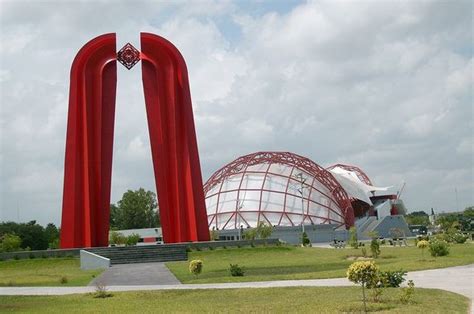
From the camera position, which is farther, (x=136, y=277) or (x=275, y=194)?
(x=275, y=194)

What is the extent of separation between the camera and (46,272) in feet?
98.9

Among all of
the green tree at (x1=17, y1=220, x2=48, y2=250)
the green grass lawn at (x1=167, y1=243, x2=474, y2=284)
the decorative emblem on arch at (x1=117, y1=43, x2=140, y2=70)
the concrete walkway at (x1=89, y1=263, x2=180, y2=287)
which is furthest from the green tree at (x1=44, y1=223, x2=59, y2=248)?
the concrete walkway at (x1=89, y1=263, x2=180, y2=287)

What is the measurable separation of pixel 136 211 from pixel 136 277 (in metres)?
73.0

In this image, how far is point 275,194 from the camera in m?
71.4

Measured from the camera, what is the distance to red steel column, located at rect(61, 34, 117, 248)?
36.7 m

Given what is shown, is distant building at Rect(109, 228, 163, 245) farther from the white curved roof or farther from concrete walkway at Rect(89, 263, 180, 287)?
concrete walkway at Rect(89, 263, 180, 287)

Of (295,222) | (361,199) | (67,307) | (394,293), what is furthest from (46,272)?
(361,199)

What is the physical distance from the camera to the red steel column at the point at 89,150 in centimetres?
3669

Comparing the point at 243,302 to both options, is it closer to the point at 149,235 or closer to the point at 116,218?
the point at 149,235

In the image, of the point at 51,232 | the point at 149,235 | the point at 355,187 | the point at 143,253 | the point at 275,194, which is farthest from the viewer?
the point at 355,187

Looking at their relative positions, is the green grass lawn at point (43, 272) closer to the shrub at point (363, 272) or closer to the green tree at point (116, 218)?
the shrub at point (363, 272)

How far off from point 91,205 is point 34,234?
37.9 metres

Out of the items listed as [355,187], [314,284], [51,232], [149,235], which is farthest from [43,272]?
[355,187]

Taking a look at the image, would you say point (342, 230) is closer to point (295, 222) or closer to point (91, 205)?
point (295, 222)
